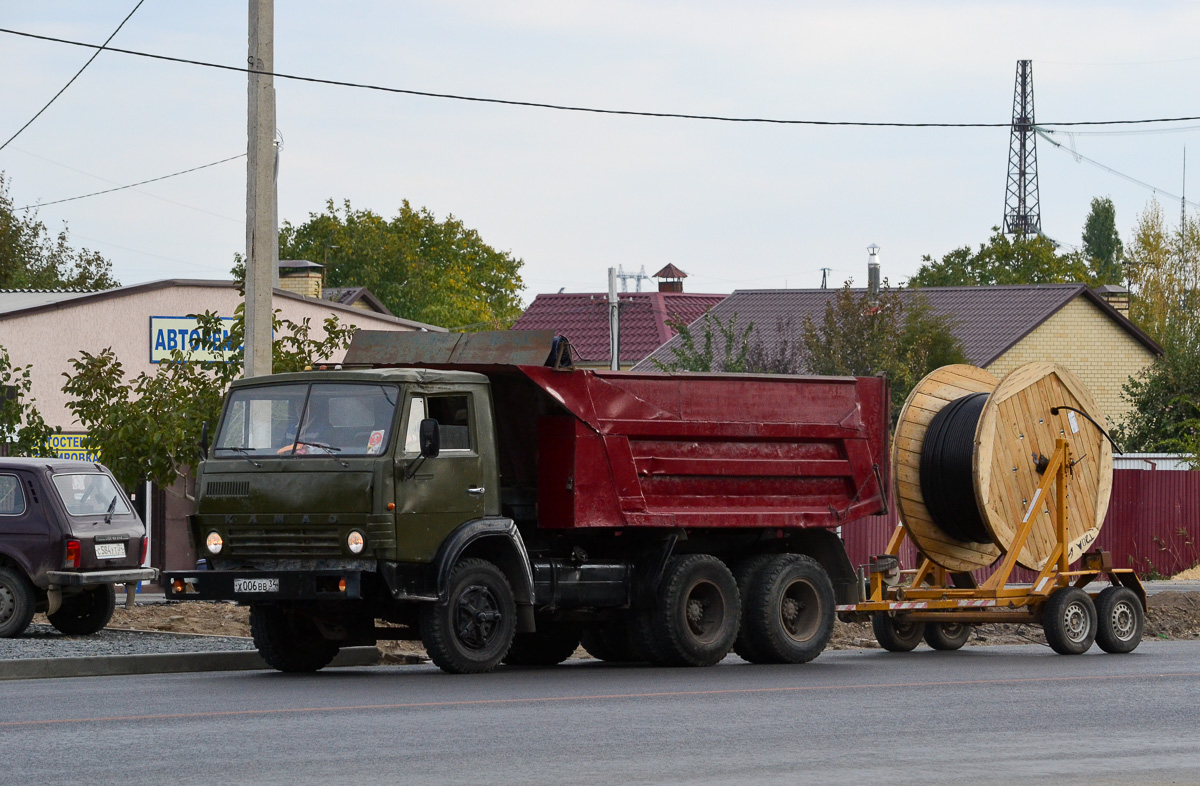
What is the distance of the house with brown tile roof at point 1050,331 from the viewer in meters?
50.8

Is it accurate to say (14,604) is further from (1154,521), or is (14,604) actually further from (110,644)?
(1154,521)

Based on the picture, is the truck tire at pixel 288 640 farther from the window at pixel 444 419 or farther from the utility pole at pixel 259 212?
the utility pole at pixel 259 212

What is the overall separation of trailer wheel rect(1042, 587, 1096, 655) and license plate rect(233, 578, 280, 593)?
7197mm

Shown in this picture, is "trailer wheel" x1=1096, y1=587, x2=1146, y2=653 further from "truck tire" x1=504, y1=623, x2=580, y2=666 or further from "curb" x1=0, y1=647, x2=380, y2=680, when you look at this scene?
"curb" x1=0, y1=647, x2=380, y2=680

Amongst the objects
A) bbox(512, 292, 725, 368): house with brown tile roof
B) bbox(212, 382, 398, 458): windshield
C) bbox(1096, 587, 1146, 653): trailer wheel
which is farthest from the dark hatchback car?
bbox(512, 292, 725, 368): house with brown tile roof

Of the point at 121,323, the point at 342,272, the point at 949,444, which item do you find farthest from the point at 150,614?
the point at 342,272

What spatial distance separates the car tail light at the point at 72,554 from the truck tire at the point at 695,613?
20.2ft

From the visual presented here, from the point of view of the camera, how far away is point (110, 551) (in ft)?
62.3

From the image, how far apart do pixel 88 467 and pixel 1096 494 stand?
33.4 feet

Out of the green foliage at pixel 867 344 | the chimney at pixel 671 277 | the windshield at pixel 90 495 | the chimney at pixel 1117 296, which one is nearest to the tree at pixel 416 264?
the chimney at pixel 671 277

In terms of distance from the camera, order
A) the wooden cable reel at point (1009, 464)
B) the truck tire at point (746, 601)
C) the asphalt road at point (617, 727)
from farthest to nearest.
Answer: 1. the wooden cable reel at point (1009, 464)
2. the truck tire at point (746, 601)
3. the asphalt road at point (617, 727)

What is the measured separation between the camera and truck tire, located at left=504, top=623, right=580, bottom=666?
56.0 ft

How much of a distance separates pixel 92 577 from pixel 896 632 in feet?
25.8

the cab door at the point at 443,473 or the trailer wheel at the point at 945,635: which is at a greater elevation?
the cab door at the point at 443,473
